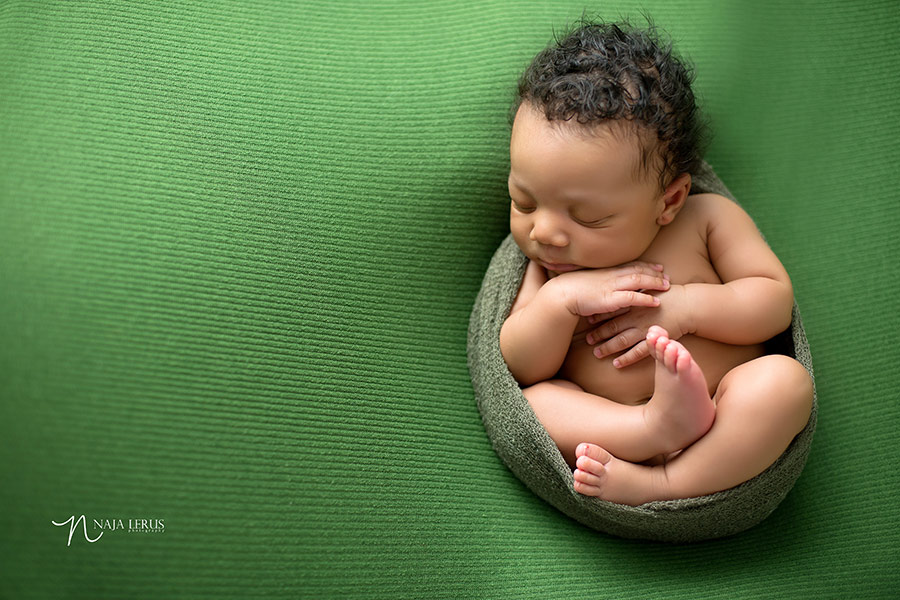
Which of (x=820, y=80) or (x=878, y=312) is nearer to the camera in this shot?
(x=878, y=312)

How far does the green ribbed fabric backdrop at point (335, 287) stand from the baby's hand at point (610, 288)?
0.24m

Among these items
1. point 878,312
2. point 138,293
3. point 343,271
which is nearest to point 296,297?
point 343,271

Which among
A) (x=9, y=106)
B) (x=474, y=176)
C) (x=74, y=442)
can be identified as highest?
(x=9, y=106)

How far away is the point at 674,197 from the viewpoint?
1.21 m

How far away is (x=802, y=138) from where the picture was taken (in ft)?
4.91

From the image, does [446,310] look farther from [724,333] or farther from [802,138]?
[802,138]

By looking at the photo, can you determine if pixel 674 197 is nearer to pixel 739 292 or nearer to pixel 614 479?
pixel 739 292

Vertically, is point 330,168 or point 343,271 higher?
point 330,168

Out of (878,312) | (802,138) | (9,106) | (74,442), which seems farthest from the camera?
(802,138)

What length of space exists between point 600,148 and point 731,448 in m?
0.47

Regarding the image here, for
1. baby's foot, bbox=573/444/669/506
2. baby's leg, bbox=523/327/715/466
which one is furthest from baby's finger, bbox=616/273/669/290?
baby's foot, bbox=573/444/669/506

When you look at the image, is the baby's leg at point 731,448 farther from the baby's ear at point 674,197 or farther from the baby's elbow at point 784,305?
the baby's ear at point 674,197

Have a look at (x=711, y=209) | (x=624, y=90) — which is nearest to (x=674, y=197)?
(x=711, y=209)

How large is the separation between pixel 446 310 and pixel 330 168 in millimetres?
Answer: 310
